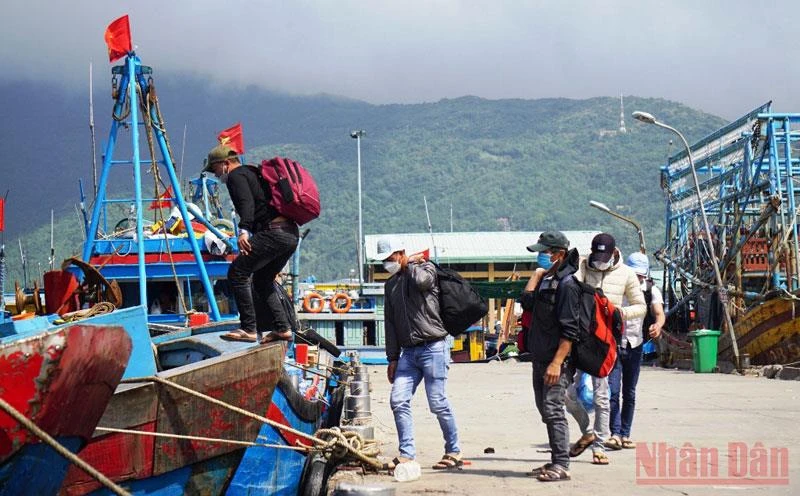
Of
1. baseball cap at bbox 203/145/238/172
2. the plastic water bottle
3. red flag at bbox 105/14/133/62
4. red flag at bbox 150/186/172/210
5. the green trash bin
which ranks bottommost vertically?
the green trash bin

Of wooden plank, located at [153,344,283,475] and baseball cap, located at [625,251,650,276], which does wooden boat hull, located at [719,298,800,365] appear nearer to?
baseball cap, located at [625,251,650,276]

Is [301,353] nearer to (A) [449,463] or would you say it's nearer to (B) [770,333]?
(A) [449,463]

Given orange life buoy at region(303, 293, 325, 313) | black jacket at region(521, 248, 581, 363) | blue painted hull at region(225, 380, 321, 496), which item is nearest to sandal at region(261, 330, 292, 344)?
blue painted hull at region(225, 380, 321, 496)

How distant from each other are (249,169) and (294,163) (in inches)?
14.8

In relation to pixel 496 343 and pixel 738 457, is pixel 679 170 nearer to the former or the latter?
pixel 496 343

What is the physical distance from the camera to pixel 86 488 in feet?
19.9

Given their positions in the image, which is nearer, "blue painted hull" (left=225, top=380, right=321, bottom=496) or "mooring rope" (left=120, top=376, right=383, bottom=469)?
"mooring rope" (left=120, top=376, right=383, bottom=469)

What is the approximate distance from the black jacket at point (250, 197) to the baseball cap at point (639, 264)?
3.40 metres

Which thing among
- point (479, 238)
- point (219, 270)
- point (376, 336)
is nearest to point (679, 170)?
point (376, 336)

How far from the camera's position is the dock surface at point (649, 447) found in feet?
24.8

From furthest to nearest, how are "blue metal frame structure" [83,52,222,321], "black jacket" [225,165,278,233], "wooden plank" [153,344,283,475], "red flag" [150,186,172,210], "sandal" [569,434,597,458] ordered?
"blue metal frame structure" [83,52,222,321] → "red flag" [150,186,172,210] → "sandal" [569,434,597,458] → "black jacket" [225,165,278,233] → "wooden plank" [153,344,283,475]

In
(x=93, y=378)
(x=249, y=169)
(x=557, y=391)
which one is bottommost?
(x=557, y=391)

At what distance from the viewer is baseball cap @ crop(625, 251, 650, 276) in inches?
375

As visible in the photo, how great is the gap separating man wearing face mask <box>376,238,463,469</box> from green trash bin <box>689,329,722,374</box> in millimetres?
15885
